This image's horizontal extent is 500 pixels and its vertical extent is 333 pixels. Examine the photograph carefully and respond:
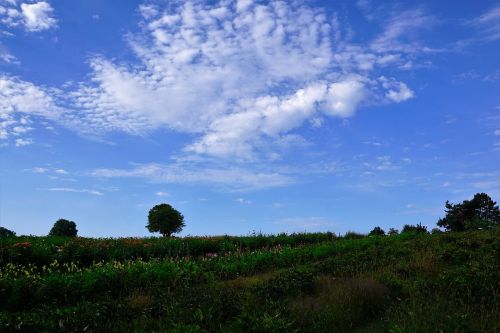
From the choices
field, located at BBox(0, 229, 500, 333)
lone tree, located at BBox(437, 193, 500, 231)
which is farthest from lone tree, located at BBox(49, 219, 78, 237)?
lone tree, located at BBox(437, 193, 500, 231)

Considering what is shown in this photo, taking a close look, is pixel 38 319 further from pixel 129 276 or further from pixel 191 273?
pixel 191 273

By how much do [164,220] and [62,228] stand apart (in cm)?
652

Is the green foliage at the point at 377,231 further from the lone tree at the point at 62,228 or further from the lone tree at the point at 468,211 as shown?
the lone tree at the point at 62,228

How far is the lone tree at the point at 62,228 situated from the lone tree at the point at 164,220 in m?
5.27

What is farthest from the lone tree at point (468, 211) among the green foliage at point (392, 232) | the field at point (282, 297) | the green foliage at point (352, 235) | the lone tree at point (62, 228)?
the lone tree at point (62, 228)

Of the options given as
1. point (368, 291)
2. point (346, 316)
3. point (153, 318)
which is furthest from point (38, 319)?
point (368, 291)

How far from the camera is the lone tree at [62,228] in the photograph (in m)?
28.7

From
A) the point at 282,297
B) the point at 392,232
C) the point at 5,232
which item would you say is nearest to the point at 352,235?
the point at 392,232

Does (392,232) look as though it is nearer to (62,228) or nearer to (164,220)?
(164,220)

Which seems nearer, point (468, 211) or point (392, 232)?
point (392, 232)

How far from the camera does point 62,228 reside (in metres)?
28.8

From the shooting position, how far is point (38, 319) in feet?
25.8

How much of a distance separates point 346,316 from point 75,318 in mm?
4506

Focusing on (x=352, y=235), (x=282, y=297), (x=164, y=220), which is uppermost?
(x=164, y=220)
